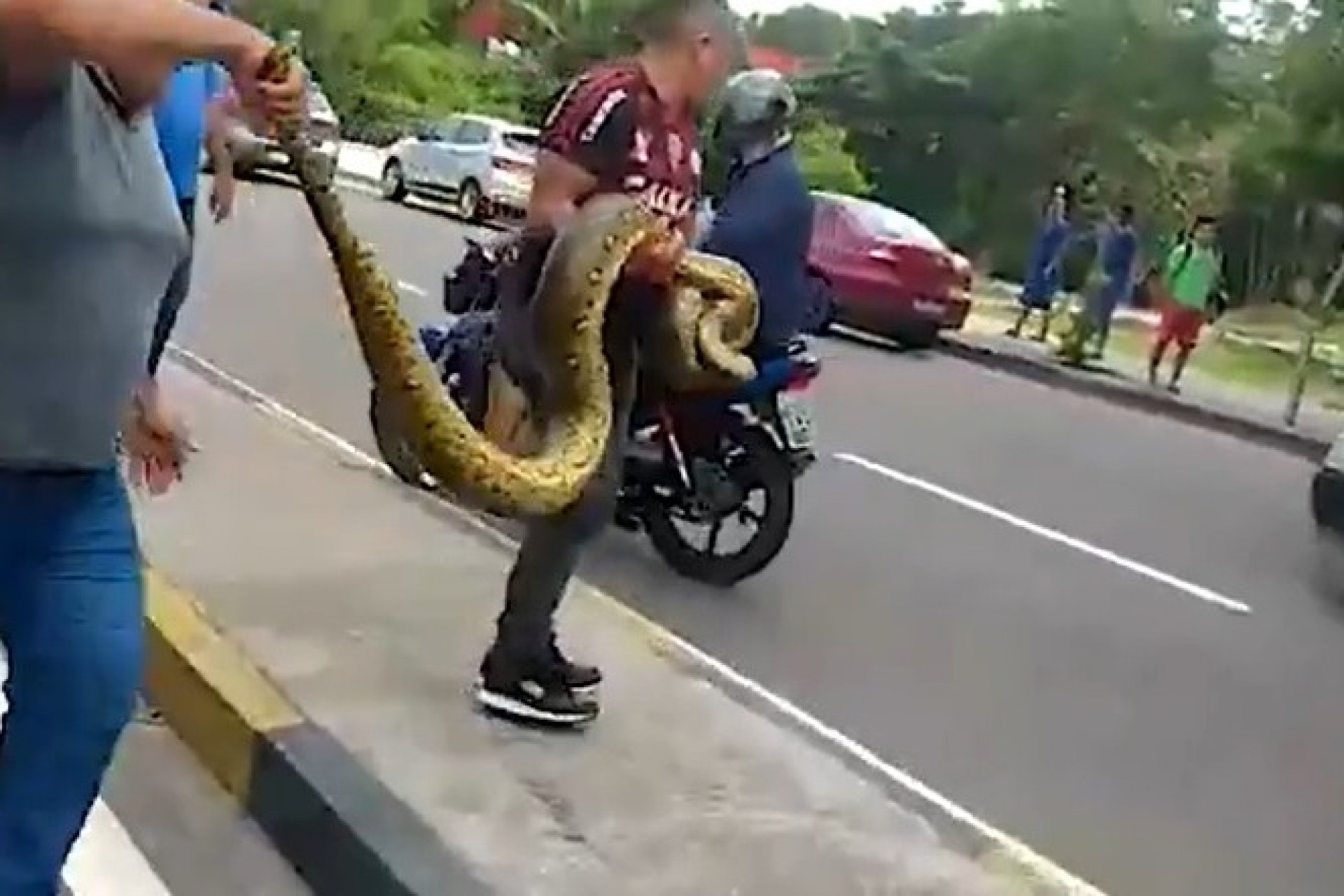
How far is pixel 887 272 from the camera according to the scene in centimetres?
1930

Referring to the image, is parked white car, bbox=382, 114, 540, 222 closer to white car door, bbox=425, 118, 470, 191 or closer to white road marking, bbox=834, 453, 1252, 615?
white car door, bbox=425, 118, 470, 191

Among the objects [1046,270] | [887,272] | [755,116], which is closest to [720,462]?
[755,116]

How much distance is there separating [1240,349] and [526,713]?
1886 cm

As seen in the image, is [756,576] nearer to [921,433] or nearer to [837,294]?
[921,433]

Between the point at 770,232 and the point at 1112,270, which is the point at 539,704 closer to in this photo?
the point at 770,232

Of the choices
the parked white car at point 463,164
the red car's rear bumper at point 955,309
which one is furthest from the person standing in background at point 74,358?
the parked white car at point 463,164

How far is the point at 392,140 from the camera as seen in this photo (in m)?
39.0

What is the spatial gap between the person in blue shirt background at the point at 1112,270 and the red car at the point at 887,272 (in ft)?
4.19

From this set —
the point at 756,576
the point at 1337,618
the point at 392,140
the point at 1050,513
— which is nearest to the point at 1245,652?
the point at 1337,618

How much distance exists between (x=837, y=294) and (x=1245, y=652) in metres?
11.2

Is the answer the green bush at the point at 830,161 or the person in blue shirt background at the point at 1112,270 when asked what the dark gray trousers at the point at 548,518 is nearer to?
the person in blue shirt background at the point at 1112,270

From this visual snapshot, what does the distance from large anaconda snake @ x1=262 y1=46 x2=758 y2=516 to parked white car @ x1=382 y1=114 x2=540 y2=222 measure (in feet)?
71.7

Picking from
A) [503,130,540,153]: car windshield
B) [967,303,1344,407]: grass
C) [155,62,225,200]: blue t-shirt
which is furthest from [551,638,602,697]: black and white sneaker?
[503,130,540,153]: car windshield

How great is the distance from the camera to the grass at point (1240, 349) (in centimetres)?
2036
